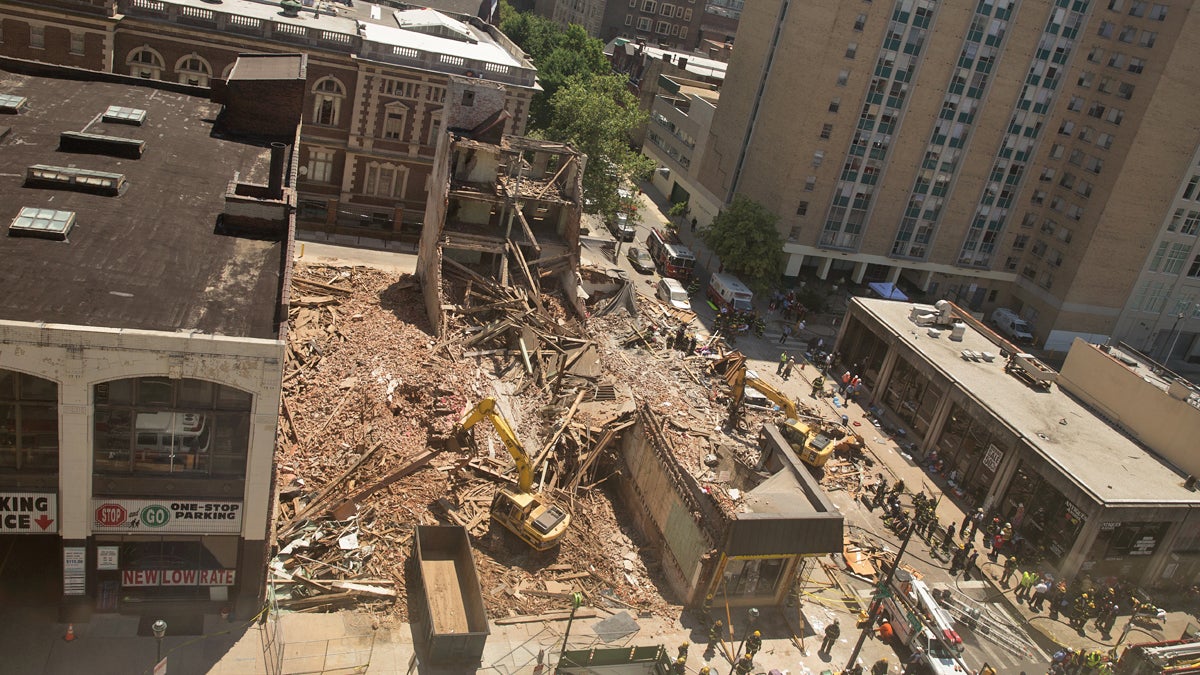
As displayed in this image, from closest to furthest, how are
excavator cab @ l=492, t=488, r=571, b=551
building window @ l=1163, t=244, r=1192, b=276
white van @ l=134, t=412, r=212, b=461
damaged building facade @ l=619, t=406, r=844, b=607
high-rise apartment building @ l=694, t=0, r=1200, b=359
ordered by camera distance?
white van @ l=134, t=412, r=212, b=461 < damaged building facade @ l=619, t=406, r=844, b=607 < excavator cab @ l=492, t=488, r=571, b=551 < high-rise apartment building @ l=694, t=0, r=1200, b=359 < building window @ l=1163, t=244, r=1192, b=276

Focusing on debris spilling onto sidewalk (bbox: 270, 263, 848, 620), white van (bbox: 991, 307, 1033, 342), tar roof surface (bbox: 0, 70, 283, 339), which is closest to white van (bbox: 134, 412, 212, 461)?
tar roof surface (bbox: 0, 70, 283, 339)

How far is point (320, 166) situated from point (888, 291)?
1647 inches

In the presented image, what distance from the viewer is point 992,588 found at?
39156 millimetres

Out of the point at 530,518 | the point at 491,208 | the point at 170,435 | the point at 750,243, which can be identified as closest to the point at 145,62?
the point at 491,208

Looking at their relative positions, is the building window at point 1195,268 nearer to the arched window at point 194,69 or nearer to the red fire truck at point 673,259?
the red fire truck at point 673,259

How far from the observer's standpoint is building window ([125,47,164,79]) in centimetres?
5306

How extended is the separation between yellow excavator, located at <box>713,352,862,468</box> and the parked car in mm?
17190

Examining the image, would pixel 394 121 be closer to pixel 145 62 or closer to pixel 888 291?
pixel 145 62

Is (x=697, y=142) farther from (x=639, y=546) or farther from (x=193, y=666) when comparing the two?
(x=193, y=666)

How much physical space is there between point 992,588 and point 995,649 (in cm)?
444

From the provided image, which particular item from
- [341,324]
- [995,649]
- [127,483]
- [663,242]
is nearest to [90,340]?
[127,483]

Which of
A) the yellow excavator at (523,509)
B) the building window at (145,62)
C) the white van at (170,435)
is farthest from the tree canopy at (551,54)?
the white van at (170,435)

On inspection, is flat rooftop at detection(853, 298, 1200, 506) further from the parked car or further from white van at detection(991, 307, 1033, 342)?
the parked car

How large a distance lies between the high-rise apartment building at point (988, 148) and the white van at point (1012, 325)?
1.56 metres
